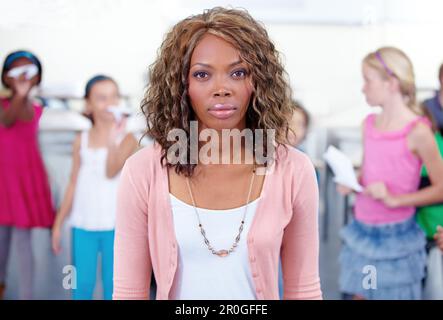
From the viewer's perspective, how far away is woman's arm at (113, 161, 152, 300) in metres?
1.11

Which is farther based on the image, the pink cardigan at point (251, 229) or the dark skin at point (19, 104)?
the dark skin at point (19, 104)

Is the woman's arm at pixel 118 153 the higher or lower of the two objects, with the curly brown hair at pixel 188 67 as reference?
higher

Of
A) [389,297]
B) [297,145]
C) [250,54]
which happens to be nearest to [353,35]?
[297,145]

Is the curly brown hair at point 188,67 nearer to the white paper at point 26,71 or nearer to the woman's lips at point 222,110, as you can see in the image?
the woman's lips at point 222,110

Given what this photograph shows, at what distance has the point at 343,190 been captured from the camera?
221 cm

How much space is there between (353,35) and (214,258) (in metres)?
1.32

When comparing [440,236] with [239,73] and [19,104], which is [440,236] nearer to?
[239,73]

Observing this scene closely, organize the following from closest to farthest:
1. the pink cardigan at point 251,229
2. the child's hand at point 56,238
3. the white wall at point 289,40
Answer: the pink cardigan at point 251,229, the white wall at point 289,40, the child's hand at point 56,238

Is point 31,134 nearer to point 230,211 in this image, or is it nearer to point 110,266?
point 110,266

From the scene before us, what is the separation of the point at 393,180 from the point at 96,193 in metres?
1.08

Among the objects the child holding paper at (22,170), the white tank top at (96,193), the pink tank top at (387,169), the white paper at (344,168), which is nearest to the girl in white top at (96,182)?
the white tank top at (96,193)

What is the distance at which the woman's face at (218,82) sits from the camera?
1.11 meters

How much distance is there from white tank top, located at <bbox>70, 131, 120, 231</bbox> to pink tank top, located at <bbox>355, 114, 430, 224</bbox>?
92 centimetres

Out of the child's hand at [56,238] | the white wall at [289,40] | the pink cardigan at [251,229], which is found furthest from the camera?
the child's hand at [56,238]
